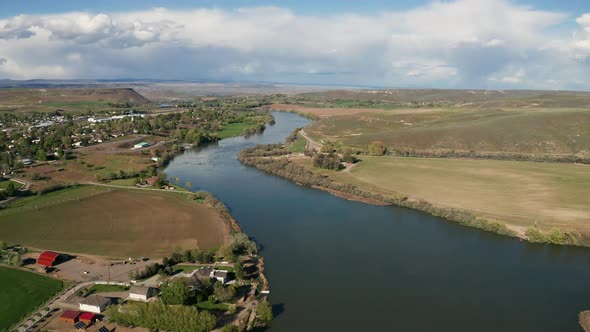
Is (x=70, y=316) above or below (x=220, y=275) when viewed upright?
below

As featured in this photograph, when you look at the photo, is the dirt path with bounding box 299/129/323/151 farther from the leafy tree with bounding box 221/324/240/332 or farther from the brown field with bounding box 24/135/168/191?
the leafy tree with bounding box 221/324/240/332

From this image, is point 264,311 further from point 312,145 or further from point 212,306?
point 312,145

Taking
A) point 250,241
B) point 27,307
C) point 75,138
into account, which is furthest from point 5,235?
point 75,138

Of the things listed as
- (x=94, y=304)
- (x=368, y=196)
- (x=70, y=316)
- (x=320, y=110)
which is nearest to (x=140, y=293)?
(x=94, y=304)

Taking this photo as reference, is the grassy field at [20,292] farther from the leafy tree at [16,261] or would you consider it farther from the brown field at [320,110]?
the brown field at [320,110]

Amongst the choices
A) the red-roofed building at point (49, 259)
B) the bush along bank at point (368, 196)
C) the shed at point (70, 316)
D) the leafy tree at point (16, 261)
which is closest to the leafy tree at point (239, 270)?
the shed at point (70, 316)

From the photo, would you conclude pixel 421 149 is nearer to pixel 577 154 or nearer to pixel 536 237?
pixel 577 154

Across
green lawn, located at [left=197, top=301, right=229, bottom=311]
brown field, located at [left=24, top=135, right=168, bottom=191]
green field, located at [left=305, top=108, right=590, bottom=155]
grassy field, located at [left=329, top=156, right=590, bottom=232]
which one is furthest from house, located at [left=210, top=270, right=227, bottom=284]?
green field, located at [left=305, top=108, right=590, bottom=155]
